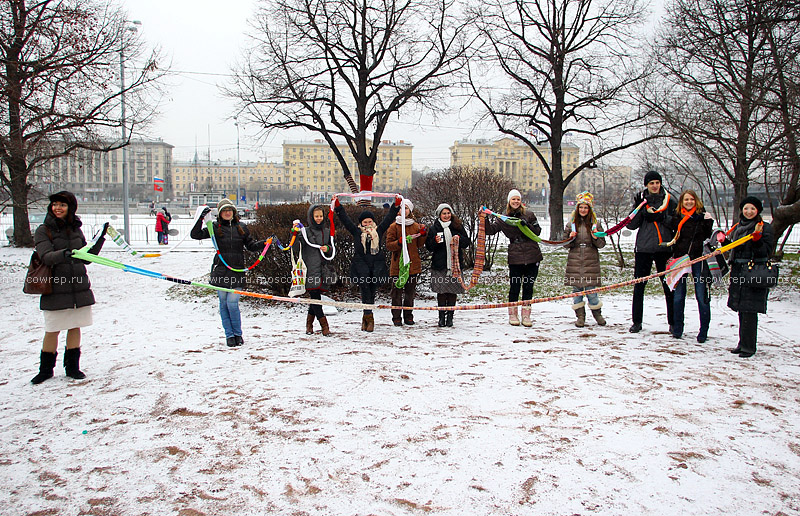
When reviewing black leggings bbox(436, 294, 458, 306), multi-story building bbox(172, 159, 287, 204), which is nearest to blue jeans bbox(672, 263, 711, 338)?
black leggings bbox(436, 294, 458, 306)

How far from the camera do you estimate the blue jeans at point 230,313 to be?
20.5ft

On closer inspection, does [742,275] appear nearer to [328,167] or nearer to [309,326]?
[309,326]

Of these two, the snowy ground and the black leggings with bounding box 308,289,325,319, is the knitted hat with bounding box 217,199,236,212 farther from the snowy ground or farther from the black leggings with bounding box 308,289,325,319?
the snowy ground

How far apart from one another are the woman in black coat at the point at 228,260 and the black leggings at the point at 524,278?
3596mm

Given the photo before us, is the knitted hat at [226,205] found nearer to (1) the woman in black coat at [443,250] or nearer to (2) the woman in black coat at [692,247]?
(1) the woman in black coat at [443,250]

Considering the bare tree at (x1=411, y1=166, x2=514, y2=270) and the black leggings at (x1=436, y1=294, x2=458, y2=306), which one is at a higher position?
the bare tree at (x1=411, y1=166, x2=514, y2=270)

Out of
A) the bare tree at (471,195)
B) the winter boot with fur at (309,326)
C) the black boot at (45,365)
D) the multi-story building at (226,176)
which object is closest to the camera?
the black boot at (45,365)

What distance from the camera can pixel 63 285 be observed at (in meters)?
4.87

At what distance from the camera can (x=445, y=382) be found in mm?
4832

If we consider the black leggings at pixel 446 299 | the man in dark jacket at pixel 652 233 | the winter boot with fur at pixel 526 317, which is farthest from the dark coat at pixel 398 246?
the man in dark jacket at pixel 652 233

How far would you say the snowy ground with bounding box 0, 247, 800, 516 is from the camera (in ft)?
9.67

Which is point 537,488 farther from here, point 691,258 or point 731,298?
point 691,258

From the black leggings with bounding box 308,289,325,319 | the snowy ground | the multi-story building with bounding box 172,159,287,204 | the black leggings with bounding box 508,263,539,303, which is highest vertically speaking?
the multi-story building with bounding box 172,159,287,204

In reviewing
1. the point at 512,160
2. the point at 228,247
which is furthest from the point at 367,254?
the point at 512,160
